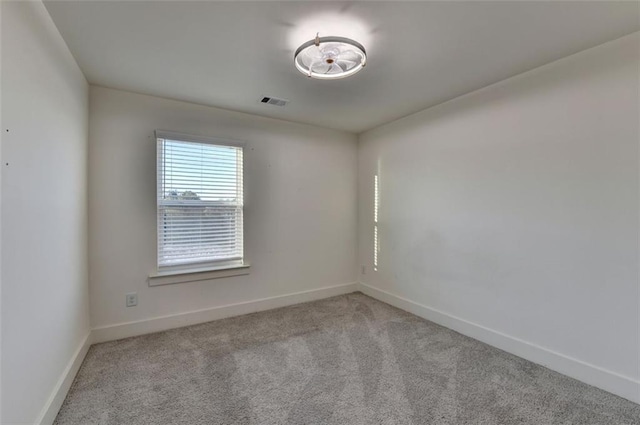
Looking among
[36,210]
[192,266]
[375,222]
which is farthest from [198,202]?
[375,222]

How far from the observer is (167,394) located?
190cm

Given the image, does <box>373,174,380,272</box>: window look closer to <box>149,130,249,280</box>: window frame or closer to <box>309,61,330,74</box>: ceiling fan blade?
<box>149,130,249,280</box>: window frame

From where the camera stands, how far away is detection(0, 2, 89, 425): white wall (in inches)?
50.7

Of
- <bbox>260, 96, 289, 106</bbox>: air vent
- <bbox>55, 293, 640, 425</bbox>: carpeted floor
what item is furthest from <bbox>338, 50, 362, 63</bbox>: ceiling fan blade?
<bbox>55, 293, 640, 425</bbox>: carpeted floor

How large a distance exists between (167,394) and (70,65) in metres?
2.39

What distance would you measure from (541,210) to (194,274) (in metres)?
3.22

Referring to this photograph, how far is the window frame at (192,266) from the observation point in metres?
2.87

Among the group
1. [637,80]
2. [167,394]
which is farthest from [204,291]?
[637,80]

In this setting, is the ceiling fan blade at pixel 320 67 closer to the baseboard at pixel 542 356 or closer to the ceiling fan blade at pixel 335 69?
the ceiling fan blade at pixel 335 69

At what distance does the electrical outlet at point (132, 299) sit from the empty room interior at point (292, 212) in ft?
0.06

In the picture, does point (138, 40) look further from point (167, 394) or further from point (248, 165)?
point (167, 394)

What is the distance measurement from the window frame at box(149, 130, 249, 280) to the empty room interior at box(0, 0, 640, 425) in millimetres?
22

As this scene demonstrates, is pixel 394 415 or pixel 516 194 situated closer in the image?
pixel 394 415

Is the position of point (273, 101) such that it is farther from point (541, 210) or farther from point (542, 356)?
point (542, 356)
